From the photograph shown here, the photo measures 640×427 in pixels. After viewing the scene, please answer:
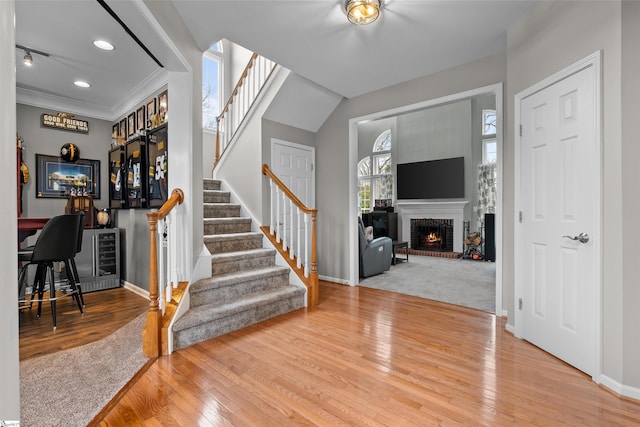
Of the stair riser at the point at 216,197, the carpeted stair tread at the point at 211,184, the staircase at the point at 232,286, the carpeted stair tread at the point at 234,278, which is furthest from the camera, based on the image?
the carpeted stair tread at the point at 211,184

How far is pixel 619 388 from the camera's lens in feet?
6.05

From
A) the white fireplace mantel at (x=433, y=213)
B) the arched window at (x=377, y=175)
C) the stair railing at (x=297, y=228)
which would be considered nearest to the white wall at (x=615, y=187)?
the stair railing at (x=297, y=228)

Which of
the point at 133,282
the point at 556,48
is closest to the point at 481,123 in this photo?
the point at 556,48

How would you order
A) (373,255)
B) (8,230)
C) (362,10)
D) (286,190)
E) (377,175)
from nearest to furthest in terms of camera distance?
(8,230) < (362,10) < (286,190) < (373,255) < (377,175)

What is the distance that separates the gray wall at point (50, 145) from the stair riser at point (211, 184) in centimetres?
172

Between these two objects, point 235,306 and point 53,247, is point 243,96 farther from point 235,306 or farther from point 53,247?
point 235,306

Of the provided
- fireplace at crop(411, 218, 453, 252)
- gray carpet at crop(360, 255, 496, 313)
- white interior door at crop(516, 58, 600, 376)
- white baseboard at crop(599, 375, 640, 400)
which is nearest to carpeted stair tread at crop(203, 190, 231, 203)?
gray carpet at crop(360, 255, 496, 313)

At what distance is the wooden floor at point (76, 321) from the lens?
2570 mm

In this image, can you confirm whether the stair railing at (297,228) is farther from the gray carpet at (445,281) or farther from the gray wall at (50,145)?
the gray wall at (50,145)

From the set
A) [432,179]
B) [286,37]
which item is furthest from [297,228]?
[432,179]

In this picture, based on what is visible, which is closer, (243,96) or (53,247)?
(53,247)

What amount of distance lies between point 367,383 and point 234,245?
2.36 metres

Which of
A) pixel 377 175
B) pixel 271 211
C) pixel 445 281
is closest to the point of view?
pixel 271 211

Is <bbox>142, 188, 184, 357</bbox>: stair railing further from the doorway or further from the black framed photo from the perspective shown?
the black framed photo
